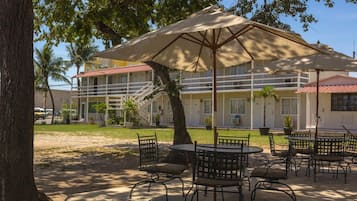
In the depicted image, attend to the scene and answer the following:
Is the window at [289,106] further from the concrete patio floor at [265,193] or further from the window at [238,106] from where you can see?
the concrete patio floor at [265,193]

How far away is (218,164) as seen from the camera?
5195 mm

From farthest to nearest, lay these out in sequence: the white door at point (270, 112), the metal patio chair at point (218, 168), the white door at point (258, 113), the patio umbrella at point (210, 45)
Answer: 1. the white door at point (258, 113)
2. the white door at point (270, 112)
3. the patio umbrella at point (210, 45)
4. the metal patio chair at point (218, 168)

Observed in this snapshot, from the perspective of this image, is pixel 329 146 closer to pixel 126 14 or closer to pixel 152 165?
pixel 152 165

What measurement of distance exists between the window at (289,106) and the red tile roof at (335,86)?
2.55 metres

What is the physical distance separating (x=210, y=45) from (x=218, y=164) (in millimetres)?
1989

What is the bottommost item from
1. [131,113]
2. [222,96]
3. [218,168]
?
[218,168]

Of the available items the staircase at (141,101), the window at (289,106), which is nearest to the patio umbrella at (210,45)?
the window at (289,106)

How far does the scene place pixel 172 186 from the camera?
7.34 metres

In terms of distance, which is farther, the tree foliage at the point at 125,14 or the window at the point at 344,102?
the window at the point at 344,102

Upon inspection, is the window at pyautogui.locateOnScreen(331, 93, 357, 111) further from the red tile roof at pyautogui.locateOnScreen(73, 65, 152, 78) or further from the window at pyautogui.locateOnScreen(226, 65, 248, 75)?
the red tile roof at pyautogui.locateOnScreen(73, 65, 152, 78)

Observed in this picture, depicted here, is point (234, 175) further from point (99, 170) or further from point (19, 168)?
point (99, 170)

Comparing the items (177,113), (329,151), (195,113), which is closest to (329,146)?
(329,151)

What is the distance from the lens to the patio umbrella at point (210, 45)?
17.4 feet

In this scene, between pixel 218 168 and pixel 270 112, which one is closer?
pixel 218 168
